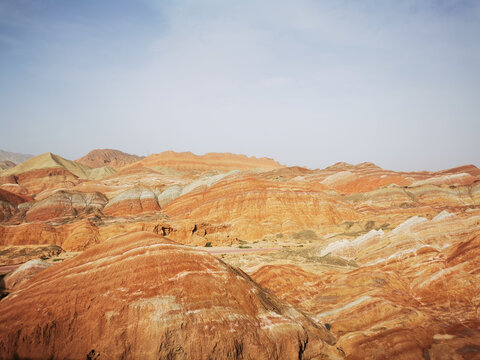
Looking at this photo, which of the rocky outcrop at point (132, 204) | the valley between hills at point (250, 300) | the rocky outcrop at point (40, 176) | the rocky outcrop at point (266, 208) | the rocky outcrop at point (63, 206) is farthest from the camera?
the rocky outcrop at point (40, 176)

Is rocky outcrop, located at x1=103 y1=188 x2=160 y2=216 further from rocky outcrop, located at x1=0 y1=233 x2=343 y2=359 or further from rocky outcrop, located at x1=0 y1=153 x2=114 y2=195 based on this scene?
rocky outcrop, located at x1=0 y1=233 x2=343 y2=359

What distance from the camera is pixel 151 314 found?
385 inches

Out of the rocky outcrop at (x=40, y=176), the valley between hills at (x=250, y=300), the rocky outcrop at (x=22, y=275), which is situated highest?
the rocky outcrop at (x=40, y=176)

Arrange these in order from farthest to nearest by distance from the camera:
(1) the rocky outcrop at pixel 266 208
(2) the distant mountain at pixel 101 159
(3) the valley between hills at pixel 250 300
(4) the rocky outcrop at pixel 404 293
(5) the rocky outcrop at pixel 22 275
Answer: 1. (2) the distant mountain at pixel 101 159
2. (1) the rocky outcrop at pixel 266 208
3. (5) the rocky outcrop at pixel 22 275
4. (4) the rocky outcrop at pixel 404 293
5. (3) the valley between hills at pixel 250 300

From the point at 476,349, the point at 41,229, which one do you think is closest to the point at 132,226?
the point at 41,229

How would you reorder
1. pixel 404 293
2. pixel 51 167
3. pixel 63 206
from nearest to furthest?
pixel 404 293 < pixel 63 206 < pixel 51 167

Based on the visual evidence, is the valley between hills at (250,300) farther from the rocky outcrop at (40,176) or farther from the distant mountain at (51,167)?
the distant mountain at (51,167)

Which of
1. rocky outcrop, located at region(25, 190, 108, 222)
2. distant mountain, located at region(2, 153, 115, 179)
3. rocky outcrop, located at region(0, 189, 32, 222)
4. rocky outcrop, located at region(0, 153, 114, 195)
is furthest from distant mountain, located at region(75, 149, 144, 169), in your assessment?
rocky outcrop, located at region(25, 190, 108, 222)

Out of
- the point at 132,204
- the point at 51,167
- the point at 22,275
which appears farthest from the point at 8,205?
the point at 51,167

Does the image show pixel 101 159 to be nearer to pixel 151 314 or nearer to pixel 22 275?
pixel 22 275

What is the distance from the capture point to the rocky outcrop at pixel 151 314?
928cm

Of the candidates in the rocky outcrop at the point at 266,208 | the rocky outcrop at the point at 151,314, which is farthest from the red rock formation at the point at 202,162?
A: the rocky outcrop at the point at 151,314

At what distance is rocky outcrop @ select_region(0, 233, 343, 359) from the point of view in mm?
9281

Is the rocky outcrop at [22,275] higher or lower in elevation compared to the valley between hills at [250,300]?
lower
